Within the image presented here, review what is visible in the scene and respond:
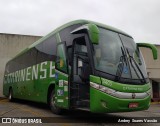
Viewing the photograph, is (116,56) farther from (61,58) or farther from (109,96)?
(61,58)

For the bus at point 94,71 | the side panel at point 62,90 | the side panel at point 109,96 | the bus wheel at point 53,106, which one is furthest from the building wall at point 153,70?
the side panel at point 109,96

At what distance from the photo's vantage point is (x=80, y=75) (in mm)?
8180

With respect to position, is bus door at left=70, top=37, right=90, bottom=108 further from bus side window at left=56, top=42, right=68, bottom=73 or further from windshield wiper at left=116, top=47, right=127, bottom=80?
windshield wiper at left=116, top=47, right=127, bottom=80

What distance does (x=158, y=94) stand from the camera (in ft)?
93.9

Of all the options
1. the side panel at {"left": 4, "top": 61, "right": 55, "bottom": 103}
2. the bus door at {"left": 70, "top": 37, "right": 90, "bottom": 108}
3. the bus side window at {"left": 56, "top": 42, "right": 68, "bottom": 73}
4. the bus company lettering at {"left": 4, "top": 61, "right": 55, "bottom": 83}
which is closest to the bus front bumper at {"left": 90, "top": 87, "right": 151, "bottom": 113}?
the bus door at {"left": 70, "top": 37, "right": 90, "bottom": 108}

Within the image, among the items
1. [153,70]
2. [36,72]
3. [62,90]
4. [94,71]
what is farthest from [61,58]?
[153,70]

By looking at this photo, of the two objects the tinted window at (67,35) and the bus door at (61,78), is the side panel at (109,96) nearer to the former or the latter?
the bus door at (61,78)

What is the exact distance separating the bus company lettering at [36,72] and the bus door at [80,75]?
1.78 meters

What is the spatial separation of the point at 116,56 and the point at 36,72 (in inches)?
209

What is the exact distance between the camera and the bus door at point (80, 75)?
792cm

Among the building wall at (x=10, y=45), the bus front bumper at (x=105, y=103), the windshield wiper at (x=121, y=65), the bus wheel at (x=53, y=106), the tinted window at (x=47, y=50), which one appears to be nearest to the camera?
the bus front bumper at (x=105, y=103)

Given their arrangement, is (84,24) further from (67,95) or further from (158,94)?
(158,94)

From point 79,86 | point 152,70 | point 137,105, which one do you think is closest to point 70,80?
point 79,86

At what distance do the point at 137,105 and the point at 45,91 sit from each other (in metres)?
4.39
